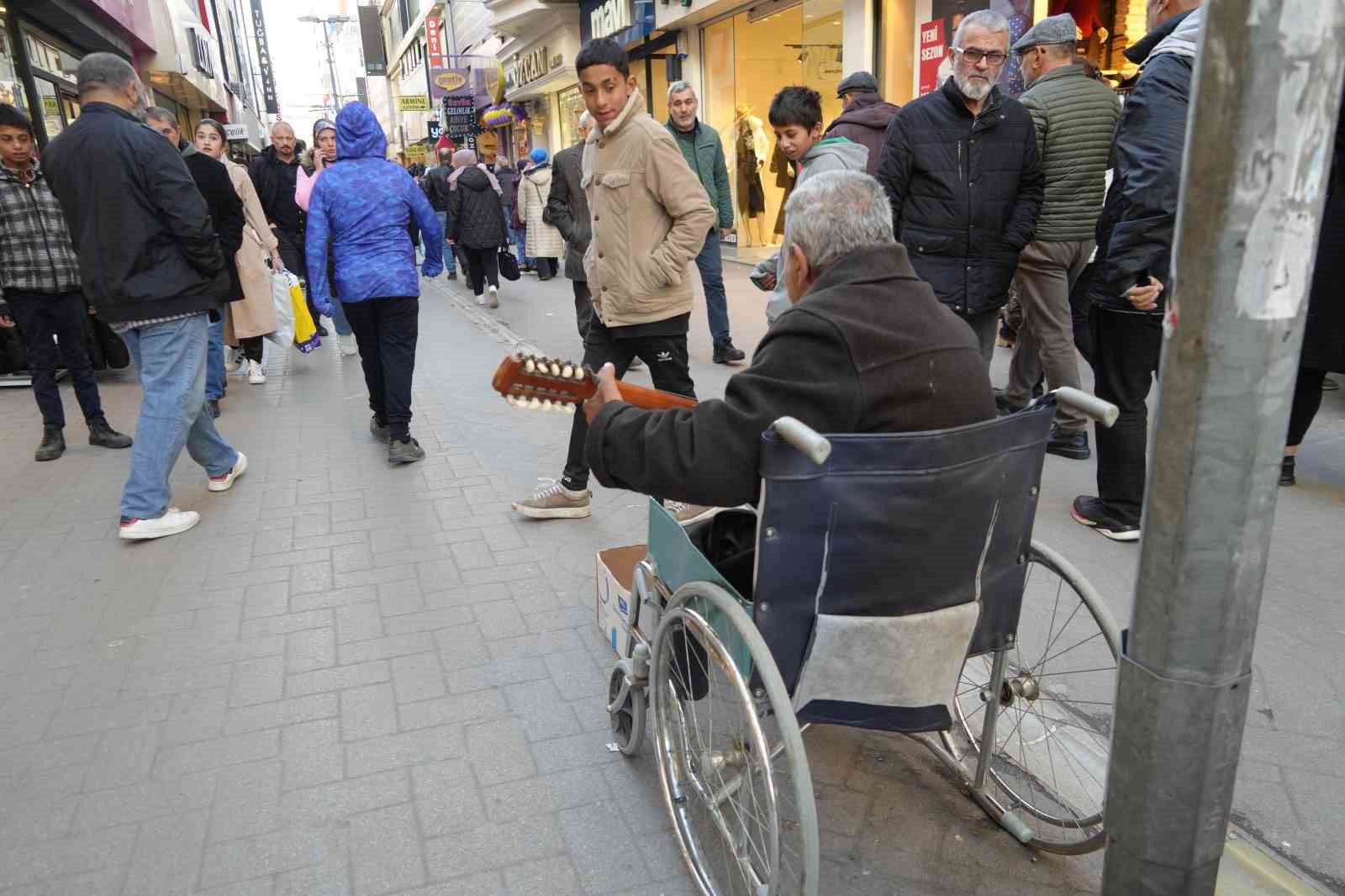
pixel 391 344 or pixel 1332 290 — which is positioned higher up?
pixel 1332 290

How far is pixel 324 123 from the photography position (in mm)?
8273

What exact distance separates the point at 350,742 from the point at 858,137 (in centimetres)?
420

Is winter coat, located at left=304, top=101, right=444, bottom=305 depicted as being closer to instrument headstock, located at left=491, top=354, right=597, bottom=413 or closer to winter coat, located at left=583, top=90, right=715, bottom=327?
winter coat, located at left=583, top=90, right=715, bottom=327

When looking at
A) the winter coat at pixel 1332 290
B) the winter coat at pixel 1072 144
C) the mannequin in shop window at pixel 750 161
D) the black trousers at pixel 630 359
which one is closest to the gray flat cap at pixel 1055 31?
the winter coat at pixel 1072 144

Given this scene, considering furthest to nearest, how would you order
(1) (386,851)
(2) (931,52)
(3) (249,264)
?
1. (2) (931,52)
2. (3) (249,264)
3. (1) (386,851)

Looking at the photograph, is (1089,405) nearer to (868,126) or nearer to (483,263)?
(868,126)

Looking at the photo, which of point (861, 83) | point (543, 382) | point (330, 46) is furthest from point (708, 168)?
point (330, 46)

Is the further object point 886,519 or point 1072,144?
point 1072,144

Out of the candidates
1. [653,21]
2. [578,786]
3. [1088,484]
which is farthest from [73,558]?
[653,21]

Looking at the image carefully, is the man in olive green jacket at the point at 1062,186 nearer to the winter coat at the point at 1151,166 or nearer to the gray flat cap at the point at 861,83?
the winter coat at the point at 1151,166

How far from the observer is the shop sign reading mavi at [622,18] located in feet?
53.7

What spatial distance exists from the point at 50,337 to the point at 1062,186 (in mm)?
5935

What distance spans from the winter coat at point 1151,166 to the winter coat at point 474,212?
Result: 8.88m

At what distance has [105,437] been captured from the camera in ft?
20.2
